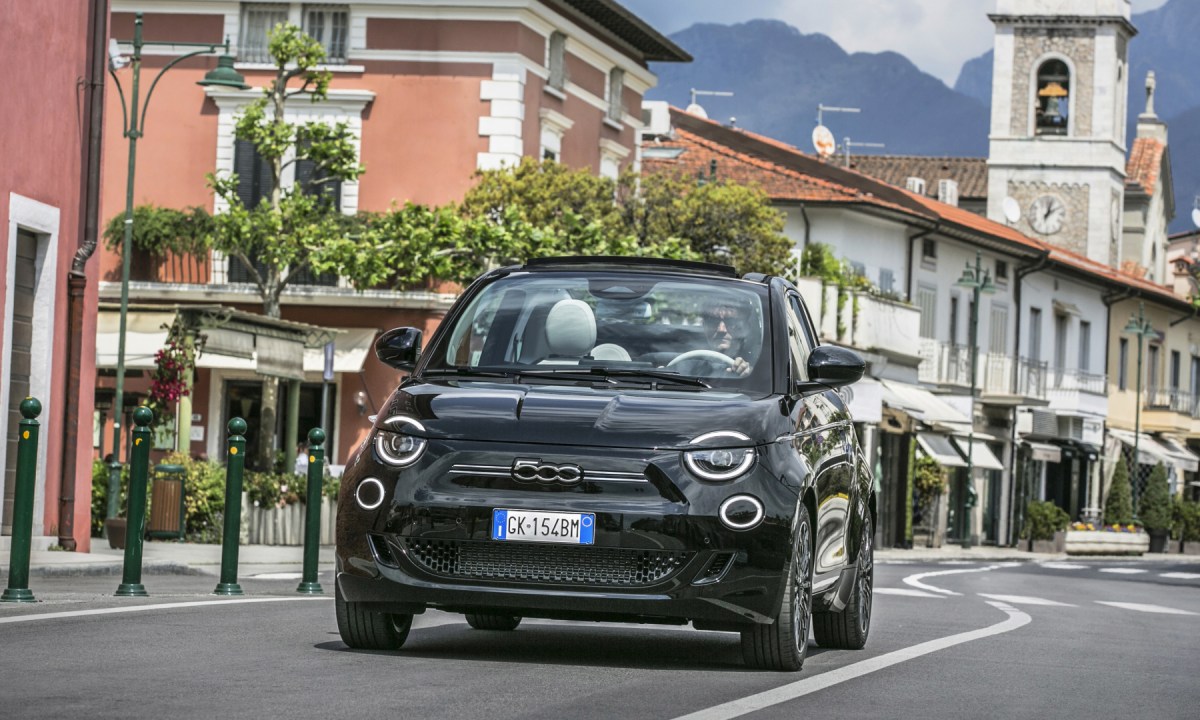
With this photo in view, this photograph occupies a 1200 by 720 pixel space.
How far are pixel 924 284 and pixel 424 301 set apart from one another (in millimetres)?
22218

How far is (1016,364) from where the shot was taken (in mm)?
64000

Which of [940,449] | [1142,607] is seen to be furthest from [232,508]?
[940,449]

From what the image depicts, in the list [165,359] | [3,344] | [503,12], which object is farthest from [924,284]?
[3,344]

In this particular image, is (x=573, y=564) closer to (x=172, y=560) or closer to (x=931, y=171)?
(x=172, y=560)

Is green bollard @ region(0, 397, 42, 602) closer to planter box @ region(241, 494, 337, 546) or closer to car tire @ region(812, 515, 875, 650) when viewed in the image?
car tire @ region(812, 515, 875, 650)

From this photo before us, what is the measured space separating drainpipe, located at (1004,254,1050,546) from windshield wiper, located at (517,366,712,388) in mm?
54196

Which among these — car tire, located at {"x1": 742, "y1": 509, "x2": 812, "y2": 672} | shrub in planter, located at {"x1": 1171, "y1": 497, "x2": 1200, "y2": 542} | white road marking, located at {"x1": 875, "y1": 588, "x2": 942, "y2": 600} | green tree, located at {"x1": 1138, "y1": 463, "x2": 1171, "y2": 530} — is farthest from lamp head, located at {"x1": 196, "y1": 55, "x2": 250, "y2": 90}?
shrub in planter, located at {"x1": 1171, "y1": 497, "x2": 1200, "y2": 542}

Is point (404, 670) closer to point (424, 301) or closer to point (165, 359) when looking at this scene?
point (165, 359)

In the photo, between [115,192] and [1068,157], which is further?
[1068,157]

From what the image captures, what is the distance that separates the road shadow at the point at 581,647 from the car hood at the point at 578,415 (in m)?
1.01

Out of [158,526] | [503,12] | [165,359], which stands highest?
[503,12]

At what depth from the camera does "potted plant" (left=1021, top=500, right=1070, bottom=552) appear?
2199 inches

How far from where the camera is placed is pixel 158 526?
25.8 metres

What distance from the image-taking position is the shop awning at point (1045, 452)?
212ft
